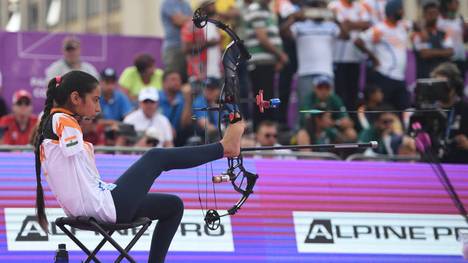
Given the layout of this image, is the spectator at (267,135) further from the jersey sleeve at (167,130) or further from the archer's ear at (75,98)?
the archer's ear at (75,98)

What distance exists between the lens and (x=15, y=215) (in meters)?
8.25

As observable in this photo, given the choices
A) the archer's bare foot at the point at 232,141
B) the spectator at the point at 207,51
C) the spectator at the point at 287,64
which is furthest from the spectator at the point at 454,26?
the archer's bare foot at the point at 232,141

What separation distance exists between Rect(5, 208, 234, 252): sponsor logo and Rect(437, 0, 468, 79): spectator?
6.49 meters

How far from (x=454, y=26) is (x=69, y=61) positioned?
5206 millimetres

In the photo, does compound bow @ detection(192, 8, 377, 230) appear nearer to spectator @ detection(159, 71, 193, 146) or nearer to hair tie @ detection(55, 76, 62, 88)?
hair tie @ detection(55, 76, 62, 88)

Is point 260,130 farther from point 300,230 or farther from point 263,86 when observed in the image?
point 300,230

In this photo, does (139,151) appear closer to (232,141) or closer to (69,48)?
(232,141)

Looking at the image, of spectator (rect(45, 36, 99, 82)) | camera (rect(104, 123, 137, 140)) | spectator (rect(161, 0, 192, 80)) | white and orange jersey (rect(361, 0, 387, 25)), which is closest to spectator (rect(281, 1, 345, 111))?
white and orange jersey (rect(361, 0, 387, 25))

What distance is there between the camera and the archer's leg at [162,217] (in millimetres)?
6773

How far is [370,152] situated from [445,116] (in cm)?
204

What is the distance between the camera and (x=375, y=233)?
28.7 feet

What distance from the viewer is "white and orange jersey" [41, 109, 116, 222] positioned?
21.1 feet

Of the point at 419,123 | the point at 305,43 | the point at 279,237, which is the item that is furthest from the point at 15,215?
the point at 305,43

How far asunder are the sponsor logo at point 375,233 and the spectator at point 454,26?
18.1 ft
